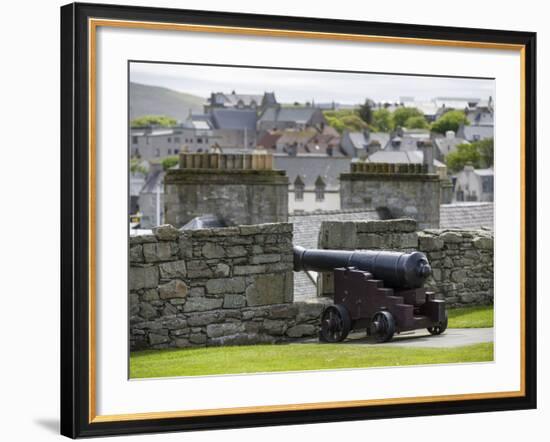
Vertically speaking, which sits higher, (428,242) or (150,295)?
(428,242)

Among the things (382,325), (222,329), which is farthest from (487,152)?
(222,329)

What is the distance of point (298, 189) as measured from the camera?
12.0 meters

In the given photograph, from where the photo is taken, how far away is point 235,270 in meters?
11.2

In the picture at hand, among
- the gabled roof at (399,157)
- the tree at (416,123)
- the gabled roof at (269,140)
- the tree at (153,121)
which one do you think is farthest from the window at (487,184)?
the tree at (153,121)

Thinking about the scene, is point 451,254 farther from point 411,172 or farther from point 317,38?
point 317,38

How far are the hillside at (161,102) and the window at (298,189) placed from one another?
1665 mm

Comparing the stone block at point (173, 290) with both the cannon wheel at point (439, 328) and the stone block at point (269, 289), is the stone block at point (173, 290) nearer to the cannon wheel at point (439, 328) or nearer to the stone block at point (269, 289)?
the stone block at point (269, 289)

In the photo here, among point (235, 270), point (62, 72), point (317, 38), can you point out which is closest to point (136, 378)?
point (235, 270)

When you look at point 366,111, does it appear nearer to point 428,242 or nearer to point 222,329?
point 428,242

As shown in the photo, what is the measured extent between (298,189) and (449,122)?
5.34 feet

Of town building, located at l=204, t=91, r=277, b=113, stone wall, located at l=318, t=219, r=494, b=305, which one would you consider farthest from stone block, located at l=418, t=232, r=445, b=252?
town building, located at l=204, t=91, r=277, b=113

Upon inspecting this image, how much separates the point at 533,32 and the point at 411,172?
6.17ft

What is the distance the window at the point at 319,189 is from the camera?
39.0 ft

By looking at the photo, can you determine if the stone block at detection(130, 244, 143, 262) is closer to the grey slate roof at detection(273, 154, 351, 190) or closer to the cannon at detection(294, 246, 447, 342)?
the cannon at detection(294, 246, 447, 342)
